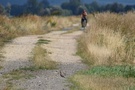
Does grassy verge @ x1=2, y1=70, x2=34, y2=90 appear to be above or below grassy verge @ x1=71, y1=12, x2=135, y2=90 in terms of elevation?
above

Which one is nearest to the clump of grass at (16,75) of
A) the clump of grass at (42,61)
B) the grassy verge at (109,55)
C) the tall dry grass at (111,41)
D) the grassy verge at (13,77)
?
the grassy verge at (13,77)

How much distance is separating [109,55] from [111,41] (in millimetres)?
2476

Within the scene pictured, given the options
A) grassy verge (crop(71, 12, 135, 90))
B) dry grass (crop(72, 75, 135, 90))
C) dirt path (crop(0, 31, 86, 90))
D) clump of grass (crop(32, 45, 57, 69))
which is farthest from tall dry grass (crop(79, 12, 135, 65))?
dry grass (crop(72, 75, 135, 90))

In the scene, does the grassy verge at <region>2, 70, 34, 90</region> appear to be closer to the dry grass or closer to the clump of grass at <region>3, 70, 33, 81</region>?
the clump of grass at <region>3, 70, 33, 81</region>

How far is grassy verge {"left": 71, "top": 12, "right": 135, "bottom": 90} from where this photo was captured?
12273 mm

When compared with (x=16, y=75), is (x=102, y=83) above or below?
above

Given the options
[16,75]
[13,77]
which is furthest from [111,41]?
[13,77]

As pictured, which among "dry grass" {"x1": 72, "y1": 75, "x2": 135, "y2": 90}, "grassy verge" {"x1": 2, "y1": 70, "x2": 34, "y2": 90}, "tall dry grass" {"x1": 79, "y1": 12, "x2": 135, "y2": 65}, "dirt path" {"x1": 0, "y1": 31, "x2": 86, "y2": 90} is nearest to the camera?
"dry grass" {"x1": 72, "y1": 75, "x2": 135, "y2": 90}

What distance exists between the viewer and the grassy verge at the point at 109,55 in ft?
40.3

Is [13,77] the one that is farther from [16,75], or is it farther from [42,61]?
[42,61]

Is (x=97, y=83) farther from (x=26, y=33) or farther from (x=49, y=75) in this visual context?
(x=26, y=33)

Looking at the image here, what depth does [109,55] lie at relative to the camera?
17188 mm

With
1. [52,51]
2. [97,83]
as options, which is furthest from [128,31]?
[97,83]

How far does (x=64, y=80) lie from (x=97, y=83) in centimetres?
124
